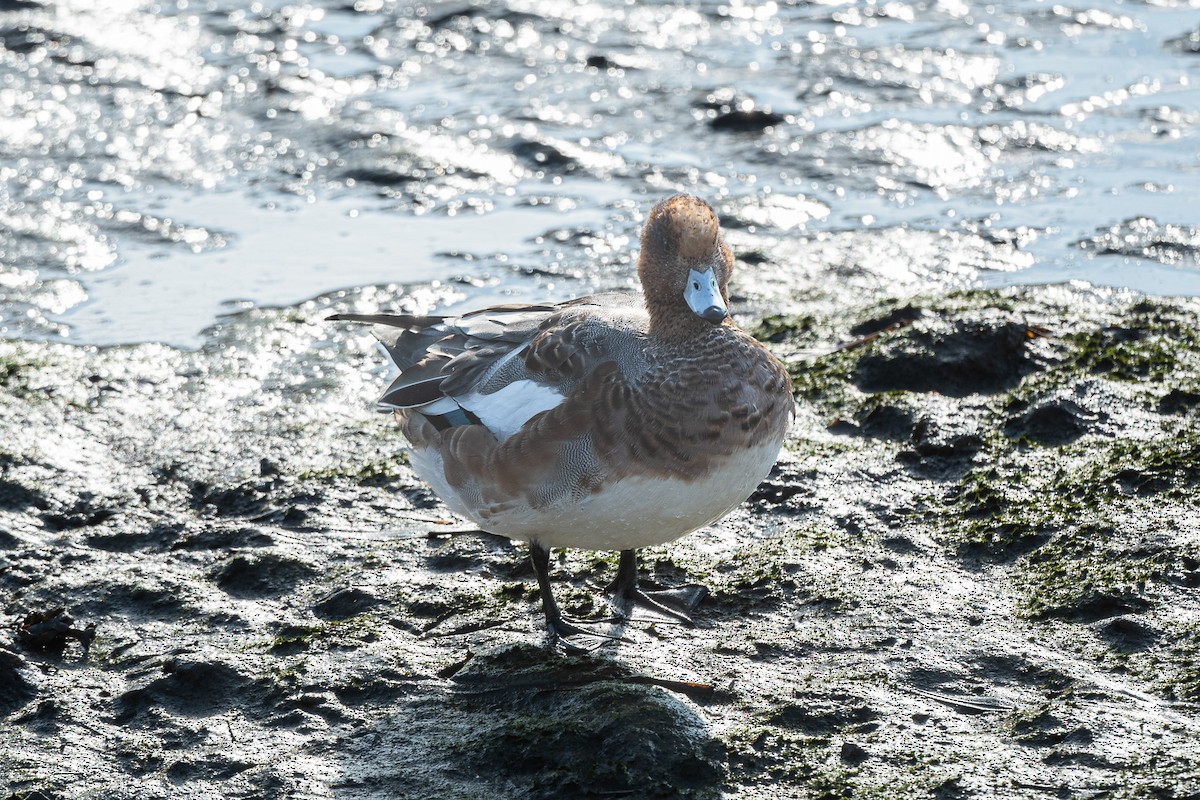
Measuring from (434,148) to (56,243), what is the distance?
7.79 ft

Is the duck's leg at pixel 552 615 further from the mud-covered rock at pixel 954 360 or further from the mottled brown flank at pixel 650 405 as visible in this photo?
the mud-covered rock at pixel 954 360

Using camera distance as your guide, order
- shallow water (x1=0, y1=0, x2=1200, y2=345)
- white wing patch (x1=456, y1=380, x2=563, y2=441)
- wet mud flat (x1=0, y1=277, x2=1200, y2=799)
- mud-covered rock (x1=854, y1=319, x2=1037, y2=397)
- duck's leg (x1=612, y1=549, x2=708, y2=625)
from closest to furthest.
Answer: wet mud flat (x1=0, y1=277, x2=1200, y2=799), white wing patch (x1=456, y1=380, x2=563, y2=441), duck's leg (x1=612, y1=549, x2=708, y2=625), mud-covered rock (x1=854, y1=319, x2=1037, y2=397), shallow water (x1=0, y1=0, x2=1200, y2=345)

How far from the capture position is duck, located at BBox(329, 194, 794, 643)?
411 centimetres

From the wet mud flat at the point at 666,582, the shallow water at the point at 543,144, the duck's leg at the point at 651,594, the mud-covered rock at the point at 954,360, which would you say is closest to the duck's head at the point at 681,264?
the duck's leg at the point at 651,594

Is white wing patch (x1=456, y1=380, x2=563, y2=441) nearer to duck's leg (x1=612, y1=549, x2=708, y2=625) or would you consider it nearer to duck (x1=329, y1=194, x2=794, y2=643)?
duck (x1=329, y1=194, x2=794, y2=643)

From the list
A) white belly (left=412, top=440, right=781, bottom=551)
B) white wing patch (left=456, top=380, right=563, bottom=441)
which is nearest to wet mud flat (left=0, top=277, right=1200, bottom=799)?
white belly (left=412, top=440, right=781, bottom=551)

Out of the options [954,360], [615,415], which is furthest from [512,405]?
[954,360]

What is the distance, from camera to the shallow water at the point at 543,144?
24.6 feet

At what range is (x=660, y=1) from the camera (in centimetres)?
1120

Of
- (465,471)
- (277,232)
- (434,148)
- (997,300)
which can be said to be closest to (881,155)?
(997,300)

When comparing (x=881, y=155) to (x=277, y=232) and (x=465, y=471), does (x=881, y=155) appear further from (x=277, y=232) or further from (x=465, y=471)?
(x=465, y=471)

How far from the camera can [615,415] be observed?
4.14m

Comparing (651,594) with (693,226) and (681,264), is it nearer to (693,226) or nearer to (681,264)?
(681,264)

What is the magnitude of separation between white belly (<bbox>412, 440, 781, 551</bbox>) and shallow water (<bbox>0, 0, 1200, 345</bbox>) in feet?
9.93
